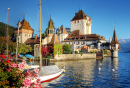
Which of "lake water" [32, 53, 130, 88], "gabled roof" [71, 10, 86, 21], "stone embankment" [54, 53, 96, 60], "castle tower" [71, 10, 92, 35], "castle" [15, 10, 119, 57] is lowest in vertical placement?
"lake water" [32, 53, 130, 88]

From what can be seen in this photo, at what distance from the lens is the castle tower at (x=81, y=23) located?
9400 cm

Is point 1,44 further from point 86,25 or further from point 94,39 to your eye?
point 86,25

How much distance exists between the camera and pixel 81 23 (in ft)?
310

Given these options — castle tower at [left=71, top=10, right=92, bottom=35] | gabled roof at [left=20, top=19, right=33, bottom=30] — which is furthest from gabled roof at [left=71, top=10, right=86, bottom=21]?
gabled roof at [left=20, top=19, right=33, bottom=30]

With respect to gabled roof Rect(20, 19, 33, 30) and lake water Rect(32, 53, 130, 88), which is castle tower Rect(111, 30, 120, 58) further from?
gabled roof Rect(20, 19, 33, 30)

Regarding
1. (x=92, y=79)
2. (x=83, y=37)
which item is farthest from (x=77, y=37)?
(x=92, y=79)

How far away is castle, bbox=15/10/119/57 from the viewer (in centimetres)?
6375

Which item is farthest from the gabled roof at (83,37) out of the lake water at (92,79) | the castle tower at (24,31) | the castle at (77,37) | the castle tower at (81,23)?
the lake water at (92,79)

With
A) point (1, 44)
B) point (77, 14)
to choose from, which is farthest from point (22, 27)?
point (77, 14)

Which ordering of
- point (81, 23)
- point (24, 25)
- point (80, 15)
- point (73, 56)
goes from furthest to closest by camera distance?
point (80, 15) → point (81, 23) → point (24, 25) → point (73, 56)

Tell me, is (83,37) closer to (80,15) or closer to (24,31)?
(80,15)

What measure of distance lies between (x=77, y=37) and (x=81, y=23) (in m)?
15.7

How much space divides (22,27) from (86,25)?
4680 centimetres

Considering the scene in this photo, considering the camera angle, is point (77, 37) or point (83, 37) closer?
point (83, 37)
